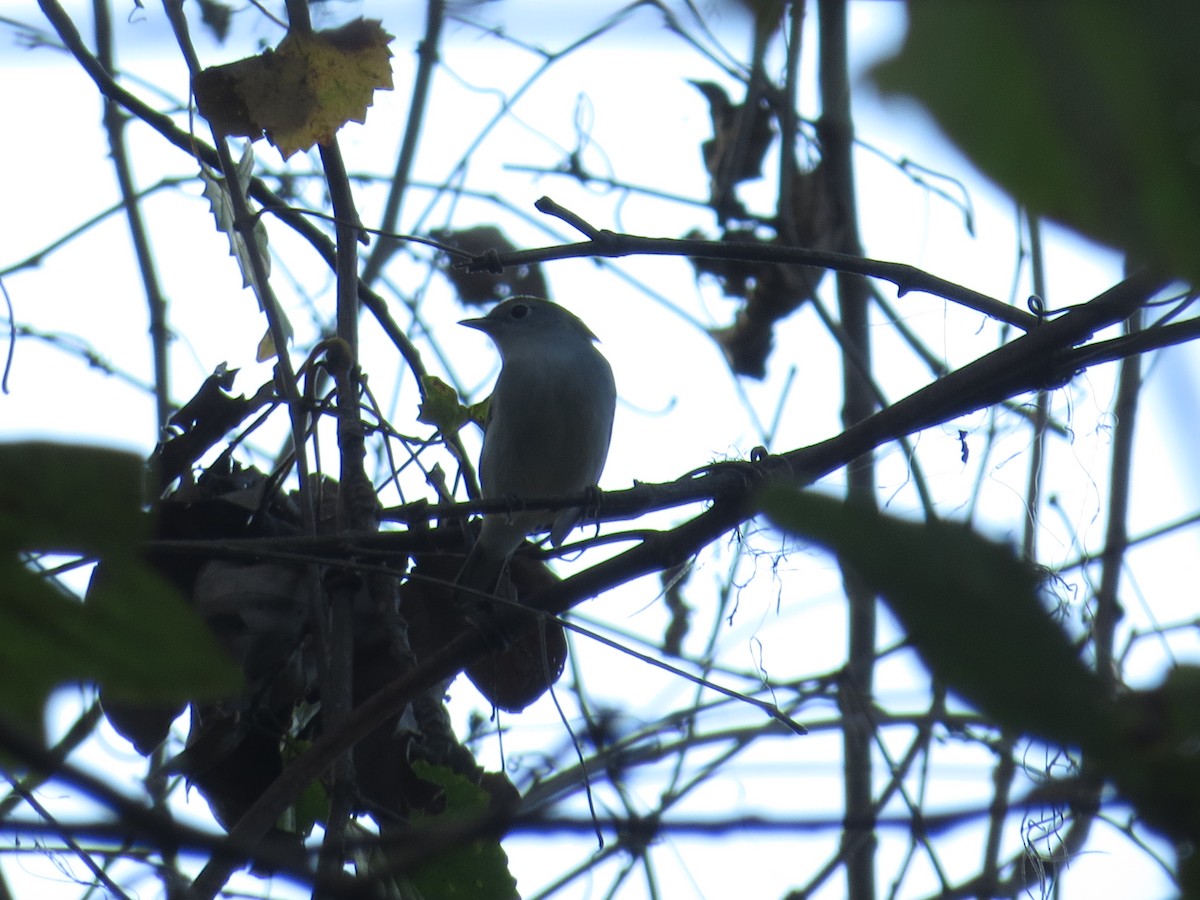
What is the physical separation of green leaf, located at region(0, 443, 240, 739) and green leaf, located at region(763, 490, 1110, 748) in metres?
0.27

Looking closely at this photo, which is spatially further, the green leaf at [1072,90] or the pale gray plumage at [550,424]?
the pale gray plumage at [550,424]

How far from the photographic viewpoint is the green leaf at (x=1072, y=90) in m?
0.44

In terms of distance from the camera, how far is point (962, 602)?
0.53 m

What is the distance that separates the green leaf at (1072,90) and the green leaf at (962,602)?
0.47ft

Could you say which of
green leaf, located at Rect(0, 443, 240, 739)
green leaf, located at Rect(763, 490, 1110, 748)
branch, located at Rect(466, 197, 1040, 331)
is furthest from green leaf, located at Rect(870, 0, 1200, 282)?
branch, located at Rect(466, 197, 1040, 331)

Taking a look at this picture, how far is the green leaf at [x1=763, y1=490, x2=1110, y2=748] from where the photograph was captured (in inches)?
20.4

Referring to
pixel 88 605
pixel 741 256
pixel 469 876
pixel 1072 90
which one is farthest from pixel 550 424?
pixel 1072 90

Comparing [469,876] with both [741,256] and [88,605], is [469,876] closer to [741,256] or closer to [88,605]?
[741,256]

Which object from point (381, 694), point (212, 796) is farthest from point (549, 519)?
point (381, 694)

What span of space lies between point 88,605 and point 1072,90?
1.56 feet

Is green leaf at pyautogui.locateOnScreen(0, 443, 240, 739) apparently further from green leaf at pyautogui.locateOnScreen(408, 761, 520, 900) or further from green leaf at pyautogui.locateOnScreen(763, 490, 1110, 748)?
green leaf at pyautogui.locateOnScreen(408, 761, 520, 900)

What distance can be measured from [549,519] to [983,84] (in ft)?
15.9

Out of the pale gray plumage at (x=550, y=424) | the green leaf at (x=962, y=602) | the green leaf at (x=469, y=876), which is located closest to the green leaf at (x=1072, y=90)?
the green leaf at (x=962, y=602)

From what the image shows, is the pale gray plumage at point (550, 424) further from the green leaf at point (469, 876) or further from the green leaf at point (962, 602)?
the green leaf at point (962, 602)
